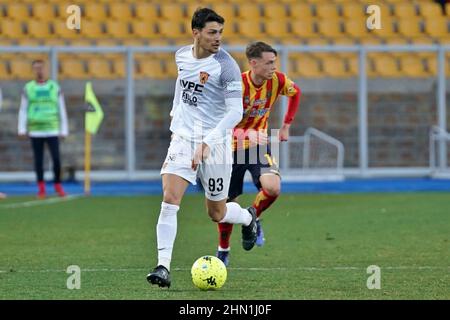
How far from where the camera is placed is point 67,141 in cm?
2062

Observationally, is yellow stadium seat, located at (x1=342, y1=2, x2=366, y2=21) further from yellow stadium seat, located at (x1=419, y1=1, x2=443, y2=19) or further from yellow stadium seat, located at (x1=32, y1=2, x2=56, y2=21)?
yellow stadium seat, located at (x1=32, y1=2, x2=56, y2=21)

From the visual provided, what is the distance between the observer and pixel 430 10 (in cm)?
2411

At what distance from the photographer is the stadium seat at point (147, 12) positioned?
23.7m

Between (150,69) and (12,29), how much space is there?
3.78 metres

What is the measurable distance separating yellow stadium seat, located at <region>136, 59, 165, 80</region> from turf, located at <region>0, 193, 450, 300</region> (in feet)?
13.3

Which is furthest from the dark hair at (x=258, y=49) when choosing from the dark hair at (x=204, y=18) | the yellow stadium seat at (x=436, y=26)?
the yellow stadium seat at (x=436, y=26)

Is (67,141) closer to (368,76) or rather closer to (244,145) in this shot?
(368,76)

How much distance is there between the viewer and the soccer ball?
8172 millimetres

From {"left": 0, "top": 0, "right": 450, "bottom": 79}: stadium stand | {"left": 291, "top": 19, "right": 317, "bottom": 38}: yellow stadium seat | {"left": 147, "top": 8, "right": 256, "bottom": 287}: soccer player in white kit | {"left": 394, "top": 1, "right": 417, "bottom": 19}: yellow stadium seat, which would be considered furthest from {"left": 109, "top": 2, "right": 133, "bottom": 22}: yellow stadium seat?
{"left": 147, "top": 8, "right": 256, "bottom": 287}: soccer player in white kit

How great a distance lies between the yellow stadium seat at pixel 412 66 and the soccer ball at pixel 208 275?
46.7 ft

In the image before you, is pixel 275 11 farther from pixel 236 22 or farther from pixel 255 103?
pixel 255 103

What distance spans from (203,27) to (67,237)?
448cm

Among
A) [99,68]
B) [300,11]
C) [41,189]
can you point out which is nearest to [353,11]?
[300,11]

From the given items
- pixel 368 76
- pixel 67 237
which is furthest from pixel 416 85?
pixel 67 237
